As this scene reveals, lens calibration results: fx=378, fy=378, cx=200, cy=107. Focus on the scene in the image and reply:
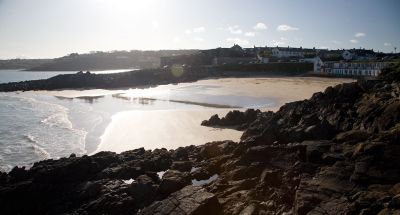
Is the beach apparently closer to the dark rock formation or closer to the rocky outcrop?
the dark rock formation

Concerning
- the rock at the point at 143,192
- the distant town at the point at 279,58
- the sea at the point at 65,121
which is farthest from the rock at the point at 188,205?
the distant town at the point at 279,58

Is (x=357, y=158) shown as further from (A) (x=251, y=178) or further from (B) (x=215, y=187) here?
(B) (x=215, y=187)

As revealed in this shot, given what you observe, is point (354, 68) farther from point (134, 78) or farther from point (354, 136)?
point (354, 136)

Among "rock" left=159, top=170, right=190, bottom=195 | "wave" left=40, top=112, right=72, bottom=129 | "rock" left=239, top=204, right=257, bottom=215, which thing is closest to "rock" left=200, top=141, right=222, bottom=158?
"rock" left=159, top=170, right=190, bottom=195

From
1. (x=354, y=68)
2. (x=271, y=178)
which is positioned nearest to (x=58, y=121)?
(x=271, y=178)

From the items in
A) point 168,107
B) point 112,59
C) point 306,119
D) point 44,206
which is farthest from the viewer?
point 112,59

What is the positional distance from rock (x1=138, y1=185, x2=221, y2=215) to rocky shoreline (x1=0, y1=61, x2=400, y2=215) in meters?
0.03

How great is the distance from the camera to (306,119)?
18.8m

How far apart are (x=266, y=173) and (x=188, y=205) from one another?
3.28 metres

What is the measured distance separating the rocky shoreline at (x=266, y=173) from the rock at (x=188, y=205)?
0.03m

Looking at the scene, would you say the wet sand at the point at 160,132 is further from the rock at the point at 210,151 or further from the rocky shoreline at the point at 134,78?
the rocky shoreline at the point at 134,78

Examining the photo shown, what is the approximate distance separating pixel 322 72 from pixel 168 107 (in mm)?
41911

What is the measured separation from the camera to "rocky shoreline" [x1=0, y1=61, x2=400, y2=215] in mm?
11281

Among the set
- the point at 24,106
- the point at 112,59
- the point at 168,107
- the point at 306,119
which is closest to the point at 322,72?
the point at 168,107
